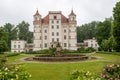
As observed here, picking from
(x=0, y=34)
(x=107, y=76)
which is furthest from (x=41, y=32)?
(x=107, y=76)

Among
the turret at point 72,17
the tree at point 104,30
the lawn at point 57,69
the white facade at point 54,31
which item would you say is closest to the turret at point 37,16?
the white facade at point 54,31

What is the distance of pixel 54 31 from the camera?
65812 millimetres

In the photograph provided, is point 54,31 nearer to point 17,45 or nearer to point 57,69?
point 17,45

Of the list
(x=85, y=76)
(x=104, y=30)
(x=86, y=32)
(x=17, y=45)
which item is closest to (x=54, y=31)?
(x=104, y=30)

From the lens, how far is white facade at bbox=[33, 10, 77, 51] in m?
65.6

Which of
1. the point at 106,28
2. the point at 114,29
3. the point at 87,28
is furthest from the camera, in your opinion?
the point at 87,28

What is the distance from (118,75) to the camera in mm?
10266

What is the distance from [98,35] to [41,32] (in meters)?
16.6

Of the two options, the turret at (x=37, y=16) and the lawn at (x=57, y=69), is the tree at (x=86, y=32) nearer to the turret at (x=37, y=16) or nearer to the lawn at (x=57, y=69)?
the turret at (x=37, y=16)

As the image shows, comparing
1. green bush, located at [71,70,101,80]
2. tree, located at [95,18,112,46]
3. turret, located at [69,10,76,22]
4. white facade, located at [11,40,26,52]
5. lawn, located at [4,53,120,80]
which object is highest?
turret, located at [69,10,76,22]

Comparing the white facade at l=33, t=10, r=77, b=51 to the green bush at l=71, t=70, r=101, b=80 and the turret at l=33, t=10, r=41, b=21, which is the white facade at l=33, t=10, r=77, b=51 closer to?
the turret at l=33, t=10, r=41, b=21

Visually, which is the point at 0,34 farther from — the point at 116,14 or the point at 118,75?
the point at 118,75

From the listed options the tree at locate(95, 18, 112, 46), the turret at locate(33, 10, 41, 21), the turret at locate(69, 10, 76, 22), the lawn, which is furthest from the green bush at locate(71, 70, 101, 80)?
the turret at locate(33, 10, 41, 21)

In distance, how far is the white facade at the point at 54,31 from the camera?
6556 centimetres
